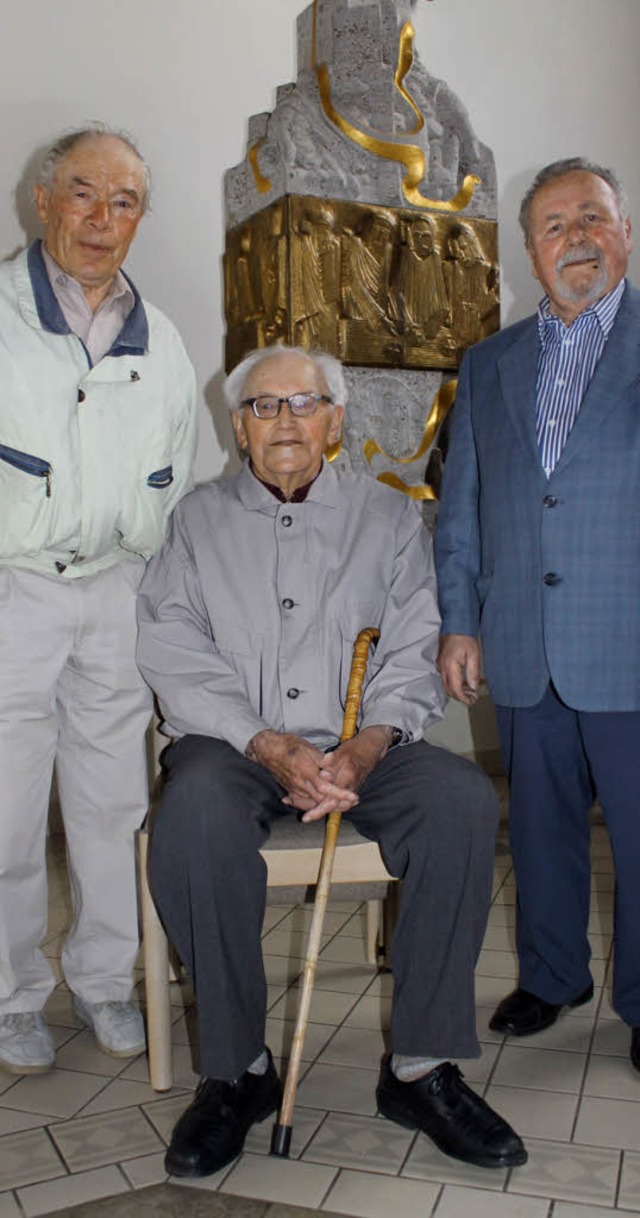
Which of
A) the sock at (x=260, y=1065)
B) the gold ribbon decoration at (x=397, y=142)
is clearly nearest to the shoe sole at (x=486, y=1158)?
the sock at (x=260, y=1065)

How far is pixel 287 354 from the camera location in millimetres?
2064

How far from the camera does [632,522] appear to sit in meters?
1.89

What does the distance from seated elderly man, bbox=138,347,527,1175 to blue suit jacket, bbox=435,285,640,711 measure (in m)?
0.12

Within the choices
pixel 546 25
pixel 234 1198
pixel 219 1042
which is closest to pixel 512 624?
pixel 219 1042

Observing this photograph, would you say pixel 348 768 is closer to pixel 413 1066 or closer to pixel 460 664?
pixel 460 664

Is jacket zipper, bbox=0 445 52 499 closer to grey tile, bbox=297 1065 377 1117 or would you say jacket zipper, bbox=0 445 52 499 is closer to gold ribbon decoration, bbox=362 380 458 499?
grey tile, bbox=297 1065 377 1117

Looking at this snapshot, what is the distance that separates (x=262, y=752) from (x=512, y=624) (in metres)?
0.50

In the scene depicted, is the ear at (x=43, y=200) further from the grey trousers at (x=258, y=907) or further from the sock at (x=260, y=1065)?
the sock at (x=260, y=1065)

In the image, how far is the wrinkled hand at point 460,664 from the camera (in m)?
2.04

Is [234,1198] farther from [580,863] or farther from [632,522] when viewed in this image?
[632,522]

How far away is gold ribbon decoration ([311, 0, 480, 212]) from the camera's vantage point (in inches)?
134

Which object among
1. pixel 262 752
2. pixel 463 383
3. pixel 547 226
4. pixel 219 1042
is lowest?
pixel 219 1042

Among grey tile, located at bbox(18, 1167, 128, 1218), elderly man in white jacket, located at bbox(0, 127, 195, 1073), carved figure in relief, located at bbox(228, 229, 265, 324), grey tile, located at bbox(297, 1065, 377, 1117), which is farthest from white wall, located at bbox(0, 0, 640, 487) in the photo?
grey tile, located at bbox(18, 1167, 128, 1218)

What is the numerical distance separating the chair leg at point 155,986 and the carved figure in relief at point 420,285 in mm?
2127
